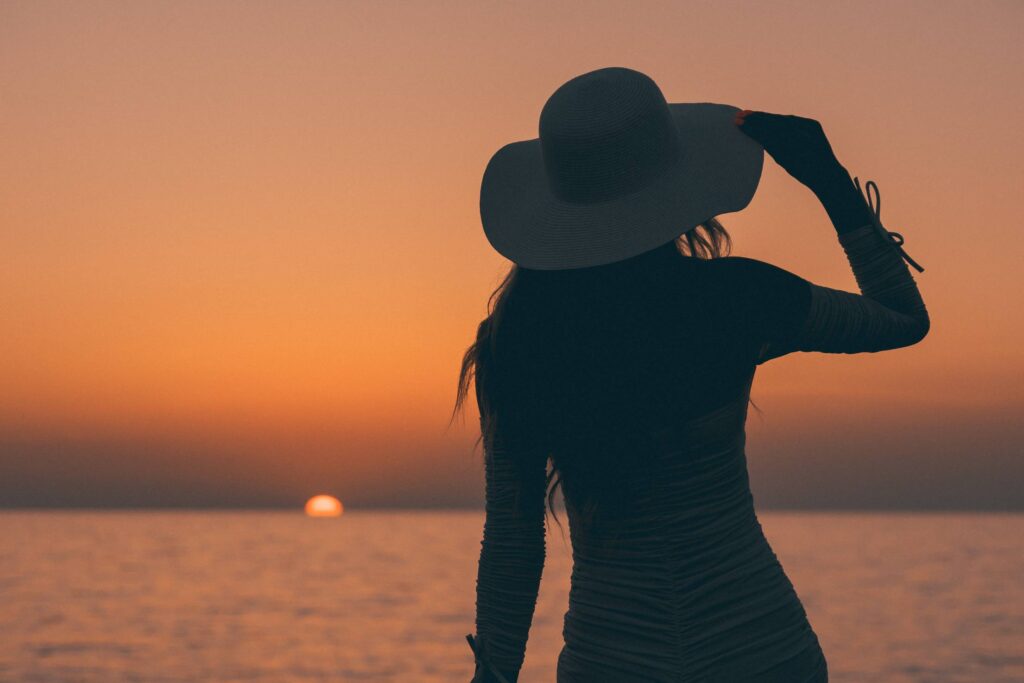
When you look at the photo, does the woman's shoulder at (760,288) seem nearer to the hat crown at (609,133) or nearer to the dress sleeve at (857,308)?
the dress sleeve at (857,308)

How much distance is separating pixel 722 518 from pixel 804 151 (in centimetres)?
72

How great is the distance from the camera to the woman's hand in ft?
7.25

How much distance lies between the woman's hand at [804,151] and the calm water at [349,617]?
24.3m

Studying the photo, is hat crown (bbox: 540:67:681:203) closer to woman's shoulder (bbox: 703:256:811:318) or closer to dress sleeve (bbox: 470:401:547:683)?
woman's shoulder (bbox: 703:256:811:318)

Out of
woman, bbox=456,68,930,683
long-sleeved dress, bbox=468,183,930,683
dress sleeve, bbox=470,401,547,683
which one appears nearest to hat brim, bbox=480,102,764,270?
woman, bbox=456,68,930,683

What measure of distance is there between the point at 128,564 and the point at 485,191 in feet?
231

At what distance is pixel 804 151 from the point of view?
2.21 m

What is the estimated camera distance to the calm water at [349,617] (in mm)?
27875

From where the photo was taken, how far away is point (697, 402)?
7.06 feet

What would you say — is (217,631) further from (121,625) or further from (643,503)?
(643,503)

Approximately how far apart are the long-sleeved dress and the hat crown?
0.23 m

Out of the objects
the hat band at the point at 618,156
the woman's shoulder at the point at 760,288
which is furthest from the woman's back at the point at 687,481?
the hat band at the point at 618,156

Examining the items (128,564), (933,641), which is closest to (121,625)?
(933,641)

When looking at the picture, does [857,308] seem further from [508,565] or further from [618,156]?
[508,565]
